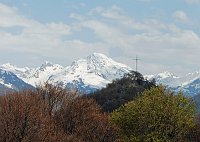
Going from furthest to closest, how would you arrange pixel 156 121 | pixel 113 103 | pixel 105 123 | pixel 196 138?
1. pixel 113 103
2. pixel 196 138
3. pixel 105 123
4. pixel 156 121

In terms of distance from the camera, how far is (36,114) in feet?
210

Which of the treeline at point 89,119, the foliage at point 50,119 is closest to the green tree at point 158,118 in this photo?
the treeline at point 89,119

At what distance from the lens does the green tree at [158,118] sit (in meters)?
79.4

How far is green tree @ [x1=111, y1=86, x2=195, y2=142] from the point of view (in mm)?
79375

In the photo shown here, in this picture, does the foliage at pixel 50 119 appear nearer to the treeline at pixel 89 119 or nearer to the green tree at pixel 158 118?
the treeline at pixel 89 119

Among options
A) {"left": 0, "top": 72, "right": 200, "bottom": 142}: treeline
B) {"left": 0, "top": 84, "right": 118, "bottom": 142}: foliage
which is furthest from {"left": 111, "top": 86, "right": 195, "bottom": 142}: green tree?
{"left": 0, "top": 84, "right": 118, "bottom": 142}: foliage

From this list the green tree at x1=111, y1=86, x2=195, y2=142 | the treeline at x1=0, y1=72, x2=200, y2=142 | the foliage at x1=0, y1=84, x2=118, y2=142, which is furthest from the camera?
the green tree at x1=111, y1=86, x2=195, y2=142

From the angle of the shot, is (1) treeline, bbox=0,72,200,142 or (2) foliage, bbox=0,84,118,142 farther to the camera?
(1) treeline, bbox=0,72,200,142

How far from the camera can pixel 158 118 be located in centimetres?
7994

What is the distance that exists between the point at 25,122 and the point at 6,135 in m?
3.30

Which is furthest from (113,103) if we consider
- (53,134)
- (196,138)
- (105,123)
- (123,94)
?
(53,134)

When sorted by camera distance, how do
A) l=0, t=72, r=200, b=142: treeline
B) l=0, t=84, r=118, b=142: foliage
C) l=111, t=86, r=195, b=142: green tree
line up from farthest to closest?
l=111, t=86, r=195, b=142: green tree → l=0, t=72, r=200, b=142: treeline → l=0, t=84, r=118, b=142: foliage

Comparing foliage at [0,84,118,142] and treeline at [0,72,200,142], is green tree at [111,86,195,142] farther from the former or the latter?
foliage at [0,84,118,142]

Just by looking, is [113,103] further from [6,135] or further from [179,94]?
[6,135]
